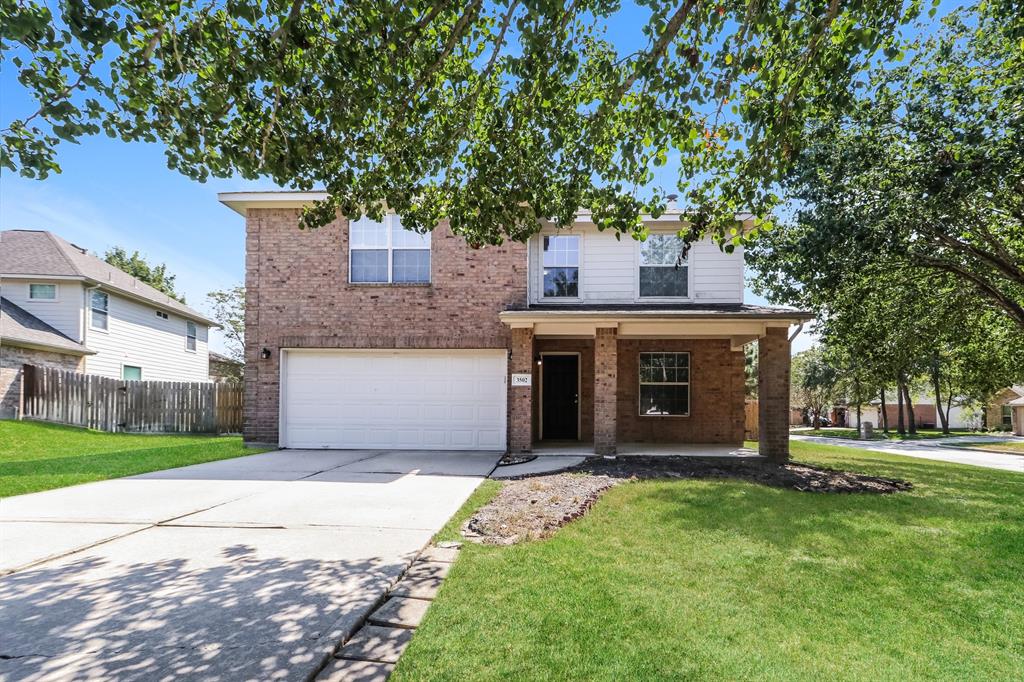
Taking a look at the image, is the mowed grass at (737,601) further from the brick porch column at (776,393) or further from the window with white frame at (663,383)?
A: the window with white frame at (663,383)

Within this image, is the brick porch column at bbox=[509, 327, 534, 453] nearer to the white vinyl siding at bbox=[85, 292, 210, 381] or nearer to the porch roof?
the porch roof

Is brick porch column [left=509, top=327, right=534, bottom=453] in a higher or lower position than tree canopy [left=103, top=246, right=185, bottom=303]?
lower

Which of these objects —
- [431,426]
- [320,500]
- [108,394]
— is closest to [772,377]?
[431,426]

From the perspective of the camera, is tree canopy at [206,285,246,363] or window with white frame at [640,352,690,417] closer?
window with white frame at [640,352,690,417]

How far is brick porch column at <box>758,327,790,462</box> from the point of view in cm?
995

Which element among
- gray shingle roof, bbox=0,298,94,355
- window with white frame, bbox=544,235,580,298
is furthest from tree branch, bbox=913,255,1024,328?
gray shingle roof, bbox=0,298,94,355

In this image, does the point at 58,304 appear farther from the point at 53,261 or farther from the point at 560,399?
the point at 560,399

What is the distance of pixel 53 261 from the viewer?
17047 millimetres

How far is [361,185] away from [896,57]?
4670 millimetres

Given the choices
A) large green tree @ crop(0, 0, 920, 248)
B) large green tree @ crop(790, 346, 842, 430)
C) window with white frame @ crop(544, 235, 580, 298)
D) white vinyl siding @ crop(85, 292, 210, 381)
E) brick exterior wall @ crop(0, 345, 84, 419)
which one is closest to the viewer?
large green tree @ crop(0, 0, 920, 248)

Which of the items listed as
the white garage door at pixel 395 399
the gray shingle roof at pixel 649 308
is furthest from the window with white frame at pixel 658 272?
the white garage door at pixel 395 399

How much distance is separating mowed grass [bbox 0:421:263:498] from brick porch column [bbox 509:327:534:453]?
17.1 feet

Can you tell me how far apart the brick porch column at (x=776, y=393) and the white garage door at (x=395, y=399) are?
5.10 m

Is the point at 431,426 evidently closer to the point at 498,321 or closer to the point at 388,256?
the point at 498,321
